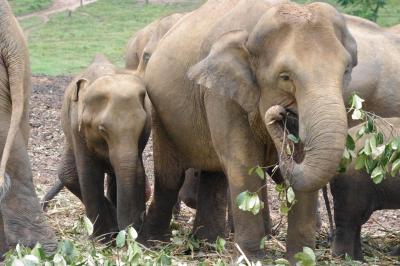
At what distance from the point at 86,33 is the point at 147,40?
56.5ft

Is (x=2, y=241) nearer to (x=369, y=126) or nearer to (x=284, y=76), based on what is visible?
(x=284, y=76)

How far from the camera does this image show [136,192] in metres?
8.00

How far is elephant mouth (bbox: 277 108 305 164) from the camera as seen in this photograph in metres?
6.16

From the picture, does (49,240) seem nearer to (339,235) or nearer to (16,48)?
(16,48)

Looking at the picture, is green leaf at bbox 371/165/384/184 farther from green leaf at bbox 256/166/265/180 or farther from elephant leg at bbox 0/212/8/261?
elephant leg at bbox 0/212/8/261

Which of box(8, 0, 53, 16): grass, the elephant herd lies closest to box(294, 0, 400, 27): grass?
box(8, 0, 53, 16): grass

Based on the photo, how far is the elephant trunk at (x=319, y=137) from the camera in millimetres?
5684

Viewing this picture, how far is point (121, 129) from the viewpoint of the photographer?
317 inches

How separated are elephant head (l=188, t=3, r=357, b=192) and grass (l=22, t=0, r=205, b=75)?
14.7m

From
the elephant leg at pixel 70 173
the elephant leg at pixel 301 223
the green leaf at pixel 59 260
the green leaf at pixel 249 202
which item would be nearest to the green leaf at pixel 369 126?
the elephant leg at pixel 301 223

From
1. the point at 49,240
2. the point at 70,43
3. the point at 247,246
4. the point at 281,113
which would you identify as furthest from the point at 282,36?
the point at 70,43

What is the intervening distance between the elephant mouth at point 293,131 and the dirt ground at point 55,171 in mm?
1566

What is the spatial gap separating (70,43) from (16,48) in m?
19.8

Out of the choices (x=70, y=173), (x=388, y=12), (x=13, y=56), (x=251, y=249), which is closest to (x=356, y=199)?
(x=251, y=249)
